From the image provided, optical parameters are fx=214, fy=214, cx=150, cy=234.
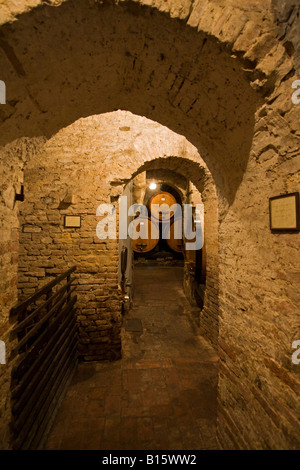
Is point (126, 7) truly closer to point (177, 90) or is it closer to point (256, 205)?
point (177, 90)

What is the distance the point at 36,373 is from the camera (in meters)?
1.81

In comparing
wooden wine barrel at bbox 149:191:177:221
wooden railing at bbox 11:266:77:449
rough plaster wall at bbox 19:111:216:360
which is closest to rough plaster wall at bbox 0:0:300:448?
wooden railing at bbox 11:266:77:449

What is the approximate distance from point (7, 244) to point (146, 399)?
2.26 metres

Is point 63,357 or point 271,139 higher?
point 271,139

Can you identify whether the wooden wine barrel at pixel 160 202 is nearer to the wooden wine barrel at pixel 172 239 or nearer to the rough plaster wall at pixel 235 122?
the wooden wine barrel at pixel 172 239

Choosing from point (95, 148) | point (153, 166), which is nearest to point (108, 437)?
point (95, 148)

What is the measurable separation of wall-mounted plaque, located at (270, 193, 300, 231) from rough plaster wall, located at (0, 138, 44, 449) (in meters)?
1.63

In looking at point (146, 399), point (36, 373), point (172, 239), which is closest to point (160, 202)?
point (172, 239)

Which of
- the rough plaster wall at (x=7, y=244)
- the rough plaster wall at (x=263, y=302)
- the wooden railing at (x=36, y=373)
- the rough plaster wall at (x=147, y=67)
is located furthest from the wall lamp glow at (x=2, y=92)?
the rough plaster wall at (x=263, y=302)

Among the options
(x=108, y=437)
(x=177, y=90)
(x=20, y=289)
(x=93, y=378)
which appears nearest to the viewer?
(x=177, y=90)

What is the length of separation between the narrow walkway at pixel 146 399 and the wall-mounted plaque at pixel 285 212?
80.9 inches

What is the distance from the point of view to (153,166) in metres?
4.17

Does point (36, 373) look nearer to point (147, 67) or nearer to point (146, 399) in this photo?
point (146, 399)

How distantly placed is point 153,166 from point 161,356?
3.32 m
